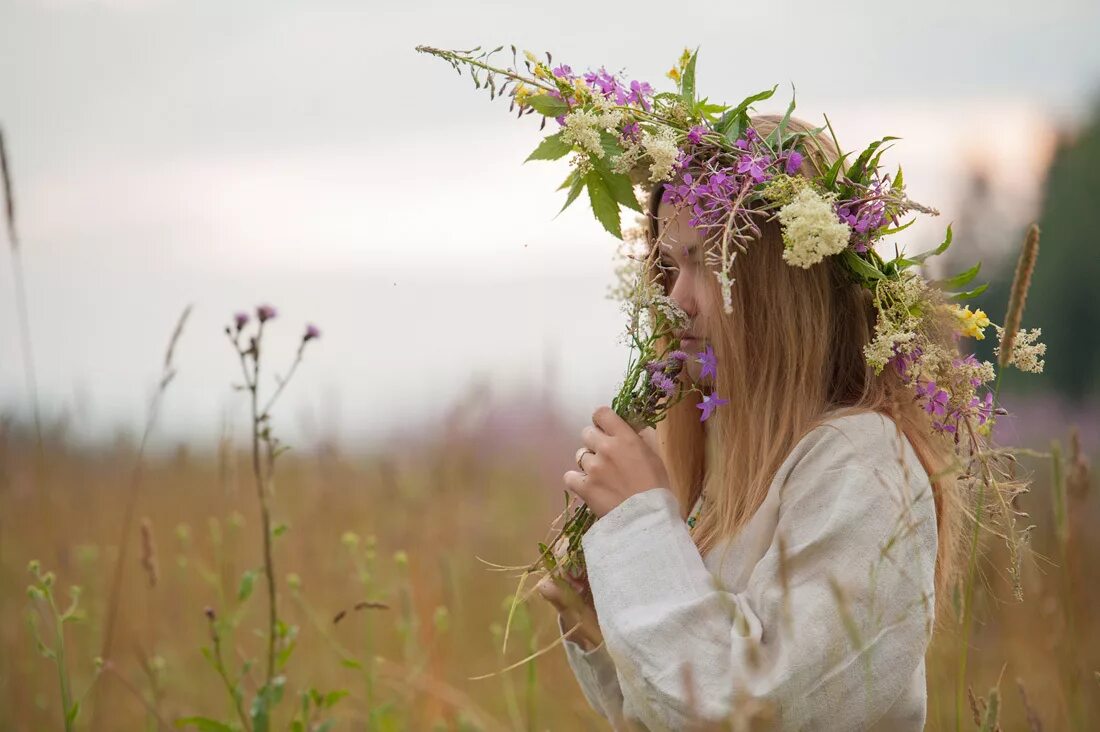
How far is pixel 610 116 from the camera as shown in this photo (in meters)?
1.94

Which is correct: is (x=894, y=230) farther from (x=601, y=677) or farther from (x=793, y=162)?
(x=601, y=677)

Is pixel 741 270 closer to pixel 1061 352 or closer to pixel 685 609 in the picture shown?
pixel 685 609

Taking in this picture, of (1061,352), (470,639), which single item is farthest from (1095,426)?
(470,639)

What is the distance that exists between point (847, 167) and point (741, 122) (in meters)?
0.23

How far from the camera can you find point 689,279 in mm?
1998

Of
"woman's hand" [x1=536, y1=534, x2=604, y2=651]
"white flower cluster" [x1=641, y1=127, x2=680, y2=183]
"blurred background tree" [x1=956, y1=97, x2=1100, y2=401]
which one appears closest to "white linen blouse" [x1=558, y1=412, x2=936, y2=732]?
"woman's hand" [x1=536, y1=534, x2=604, y2=651]

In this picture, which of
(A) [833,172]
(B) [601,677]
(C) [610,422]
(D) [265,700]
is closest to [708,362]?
(C) [610,422]

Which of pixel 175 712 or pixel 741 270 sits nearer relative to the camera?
pixel 741 270

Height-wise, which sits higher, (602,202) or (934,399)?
(602,202)

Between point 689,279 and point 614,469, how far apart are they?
0.42m

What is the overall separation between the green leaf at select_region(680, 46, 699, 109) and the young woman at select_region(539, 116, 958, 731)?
167mm

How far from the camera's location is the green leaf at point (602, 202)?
2025 millimetres

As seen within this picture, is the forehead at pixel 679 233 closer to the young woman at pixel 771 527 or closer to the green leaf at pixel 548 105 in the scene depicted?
the young woman at pixel 771 527

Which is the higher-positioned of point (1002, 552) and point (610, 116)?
point (610, 116)
